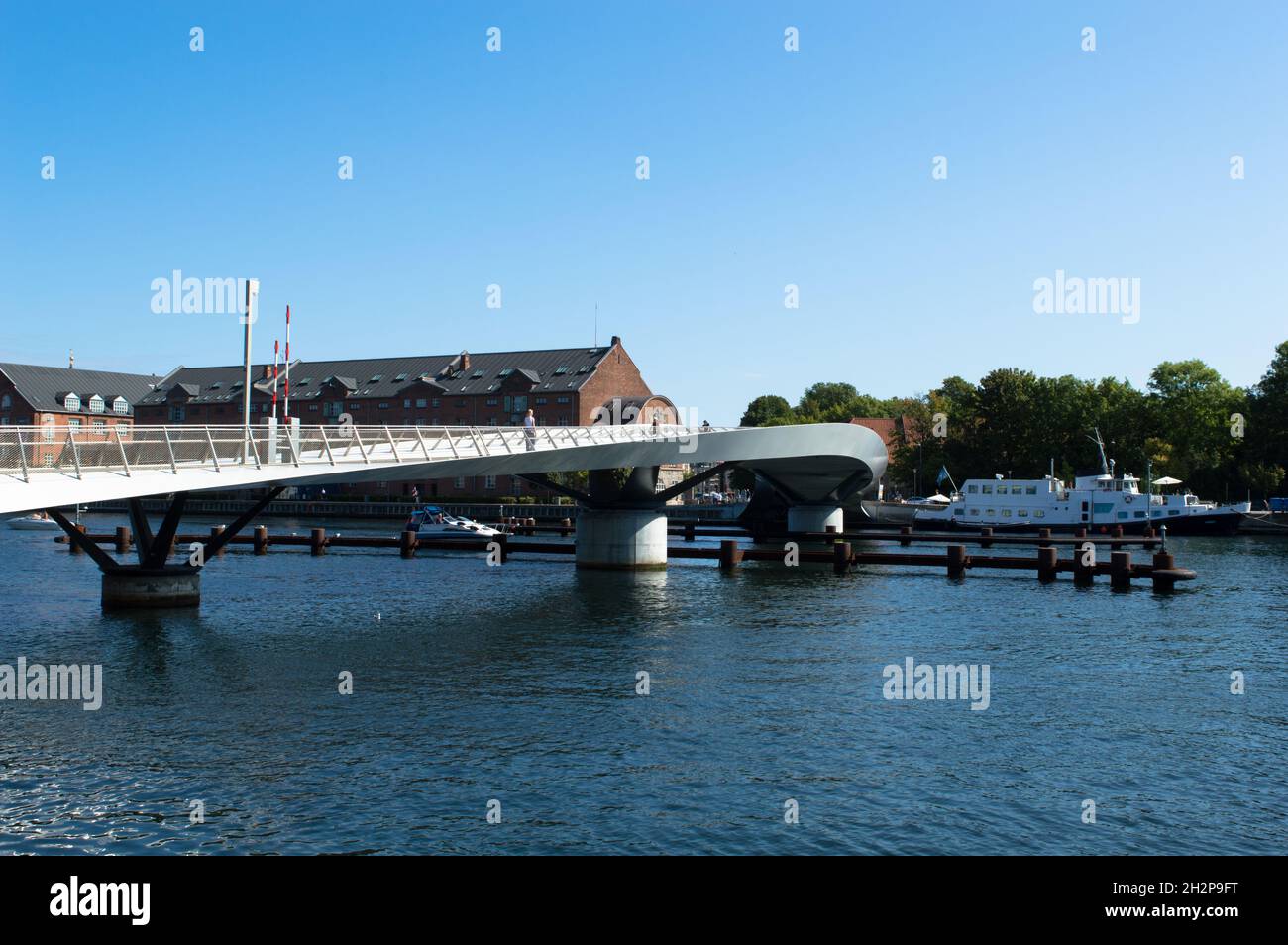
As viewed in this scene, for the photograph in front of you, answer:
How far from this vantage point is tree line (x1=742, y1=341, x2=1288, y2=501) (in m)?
114

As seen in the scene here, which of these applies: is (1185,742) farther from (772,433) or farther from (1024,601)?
(772,433)

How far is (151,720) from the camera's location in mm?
21859

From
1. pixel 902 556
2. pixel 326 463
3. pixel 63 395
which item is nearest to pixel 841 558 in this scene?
pixel 902 556

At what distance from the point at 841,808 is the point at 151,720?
13.6m

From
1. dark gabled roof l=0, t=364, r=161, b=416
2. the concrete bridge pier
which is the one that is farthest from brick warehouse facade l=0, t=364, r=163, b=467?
the concrete bridge pier

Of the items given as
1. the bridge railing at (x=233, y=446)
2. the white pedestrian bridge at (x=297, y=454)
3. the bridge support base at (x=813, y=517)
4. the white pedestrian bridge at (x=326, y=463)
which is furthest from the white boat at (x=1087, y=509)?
the bridge railing at (x=233, y=446)

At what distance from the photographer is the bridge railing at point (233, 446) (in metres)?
25.1

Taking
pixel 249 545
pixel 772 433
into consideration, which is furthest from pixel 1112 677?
pixel 249 545

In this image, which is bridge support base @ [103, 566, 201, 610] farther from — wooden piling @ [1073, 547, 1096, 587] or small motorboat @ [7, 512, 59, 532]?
small motorboat @ [7, 512, 59, 532]

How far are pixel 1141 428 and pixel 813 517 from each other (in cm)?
5548

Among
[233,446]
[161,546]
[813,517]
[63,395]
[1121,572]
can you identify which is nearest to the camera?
[233,446]

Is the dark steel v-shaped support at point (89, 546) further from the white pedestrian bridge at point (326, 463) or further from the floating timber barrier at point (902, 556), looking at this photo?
the floating timber barrier at point (902, 556)

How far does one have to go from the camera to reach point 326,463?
32.3 meters

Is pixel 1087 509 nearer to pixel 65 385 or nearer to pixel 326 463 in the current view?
pixel 326 463
